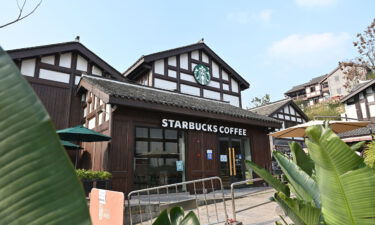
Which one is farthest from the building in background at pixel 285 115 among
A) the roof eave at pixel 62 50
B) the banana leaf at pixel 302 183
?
the banana leaf at pixel 302 183

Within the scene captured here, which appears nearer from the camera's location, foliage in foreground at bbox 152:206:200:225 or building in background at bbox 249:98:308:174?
foliage in foreground at bbox 152:206:200:225

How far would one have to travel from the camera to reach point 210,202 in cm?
778

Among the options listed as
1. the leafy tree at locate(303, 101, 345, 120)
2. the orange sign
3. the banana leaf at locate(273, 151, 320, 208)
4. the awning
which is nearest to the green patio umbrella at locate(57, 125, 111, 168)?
the orange sign

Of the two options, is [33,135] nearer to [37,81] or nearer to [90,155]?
[90,155]

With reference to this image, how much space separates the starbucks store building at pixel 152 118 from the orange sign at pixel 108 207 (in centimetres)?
472

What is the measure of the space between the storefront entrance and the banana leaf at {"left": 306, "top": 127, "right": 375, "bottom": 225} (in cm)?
991

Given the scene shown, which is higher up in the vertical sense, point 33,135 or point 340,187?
point 33,135

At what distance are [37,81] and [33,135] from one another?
11.6 metres

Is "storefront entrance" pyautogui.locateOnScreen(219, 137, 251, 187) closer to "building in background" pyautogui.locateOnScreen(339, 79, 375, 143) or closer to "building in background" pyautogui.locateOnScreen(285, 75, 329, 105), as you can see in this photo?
"building in background" pyautogui.locateOnScreen(339, 79, 375, 143)

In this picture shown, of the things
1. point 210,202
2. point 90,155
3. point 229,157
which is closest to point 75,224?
point 210,202

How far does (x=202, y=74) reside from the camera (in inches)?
567

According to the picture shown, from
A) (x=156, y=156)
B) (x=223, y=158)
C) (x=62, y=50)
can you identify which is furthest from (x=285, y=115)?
(x=62, y=50)

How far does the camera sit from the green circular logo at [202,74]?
14.1 metres

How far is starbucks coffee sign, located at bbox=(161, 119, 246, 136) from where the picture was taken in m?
9.34
